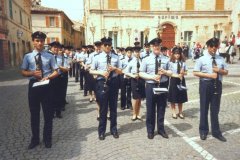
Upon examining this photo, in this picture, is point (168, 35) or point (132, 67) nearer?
point (132, 67)

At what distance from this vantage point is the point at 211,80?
219 inches

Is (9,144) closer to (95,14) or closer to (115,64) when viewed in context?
(115,64)

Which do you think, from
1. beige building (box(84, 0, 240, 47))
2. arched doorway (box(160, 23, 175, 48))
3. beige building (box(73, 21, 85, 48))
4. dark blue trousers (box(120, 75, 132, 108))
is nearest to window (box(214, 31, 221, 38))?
beige building (box(84, 0, 240, 47))

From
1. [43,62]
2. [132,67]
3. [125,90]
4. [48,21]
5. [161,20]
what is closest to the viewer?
[43,62]

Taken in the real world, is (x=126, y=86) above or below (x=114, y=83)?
below

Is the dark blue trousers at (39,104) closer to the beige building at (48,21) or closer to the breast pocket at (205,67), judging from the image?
the breast pocket at (205,67)

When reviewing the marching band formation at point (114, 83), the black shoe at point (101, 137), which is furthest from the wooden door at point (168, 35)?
the black shoe at point (101, 137)

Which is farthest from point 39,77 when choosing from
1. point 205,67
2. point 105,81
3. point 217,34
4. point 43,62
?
point 217,34

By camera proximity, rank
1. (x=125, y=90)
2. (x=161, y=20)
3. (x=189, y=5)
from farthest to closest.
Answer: (x=189, y=5)
(x=161, y=20)
(x=125, y=90)

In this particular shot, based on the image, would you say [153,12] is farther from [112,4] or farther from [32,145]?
[32,145]

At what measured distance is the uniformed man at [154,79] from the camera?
574 centimetres

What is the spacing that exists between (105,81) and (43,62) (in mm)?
1381

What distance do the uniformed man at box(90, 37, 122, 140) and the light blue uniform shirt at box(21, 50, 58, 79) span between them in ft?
3.12

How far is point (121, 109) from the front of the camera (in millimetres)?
8664
